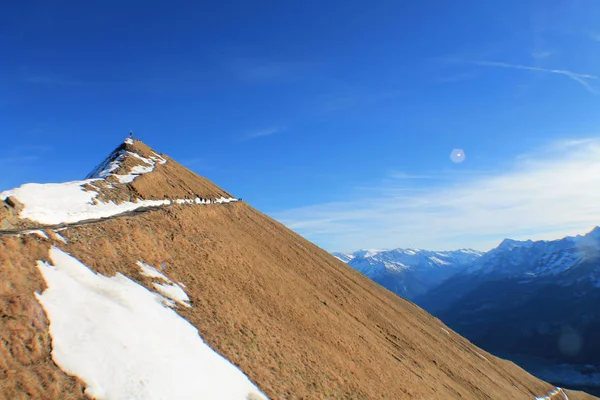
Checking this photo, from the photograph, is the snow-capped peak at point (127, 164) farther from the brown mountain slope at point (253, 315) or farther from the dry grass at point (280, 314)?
the dry grass at point (280, 314)

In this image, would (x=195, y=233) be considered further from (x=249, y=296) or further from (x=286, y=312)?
(x=286, y=312)

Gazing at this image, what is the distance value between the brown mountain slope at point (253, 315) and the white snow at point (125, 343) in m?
0.82

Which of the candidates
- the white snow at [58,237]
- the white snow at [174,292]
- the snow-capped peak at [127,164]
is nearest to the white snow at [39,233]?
the white snow at [58,237]

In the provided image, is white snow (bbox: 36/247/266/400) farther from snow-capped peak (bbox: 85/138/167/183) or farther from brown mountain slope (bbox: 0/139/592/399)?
snow-capped peak (bbox: 85/138/167/183)

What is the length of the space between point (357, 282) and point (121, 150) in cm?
4662

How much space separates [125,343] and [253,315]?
13490 mm

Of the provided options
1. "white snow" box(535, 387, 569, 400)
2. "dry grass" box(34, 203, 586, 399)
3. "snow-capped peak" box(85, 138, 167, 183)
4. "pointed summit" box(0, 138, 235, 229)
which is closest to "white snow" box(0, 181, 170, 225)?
"pointed summit" box(0, 138, 235, 229)

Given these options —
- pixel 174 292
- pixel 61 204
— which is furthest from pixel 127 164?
pixel 174 292

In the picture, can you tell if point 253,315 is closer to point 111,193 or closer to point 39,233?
point 39,233

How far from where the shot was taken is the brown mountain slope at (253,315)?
18.4m

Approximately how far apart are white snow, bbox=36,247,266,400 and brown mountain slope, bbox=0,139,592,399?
2.70 feet

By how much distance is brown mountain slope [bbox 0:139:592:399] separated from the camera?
18359 millimetres

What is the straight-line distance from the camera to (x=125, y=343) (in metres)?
19.6

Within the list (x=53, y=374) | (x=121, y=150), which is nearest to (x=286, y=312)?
(x=53, y=374)
